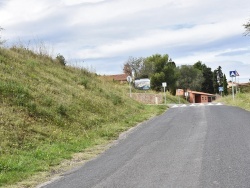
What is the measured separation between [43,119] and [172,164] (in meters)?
7.13

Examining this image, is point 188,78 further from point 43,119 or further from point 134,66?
point 43,119

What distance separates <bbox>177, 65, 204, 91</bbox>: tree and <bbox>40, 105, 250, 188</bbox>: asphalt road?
8868 centimetres

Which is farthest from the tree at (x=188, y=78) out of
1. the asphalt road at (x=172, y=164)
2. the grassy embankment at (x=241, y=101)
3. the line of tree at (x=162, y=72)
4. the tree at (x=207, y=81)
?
the asphalt road at (x=172, y=164)

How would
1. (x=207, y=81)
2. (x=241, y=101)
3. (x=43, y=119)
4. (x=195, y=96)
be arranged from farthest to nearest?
(x=207, y=81)
(x=195, y=96)
(x=241, y=101)
(x=43, y=119)

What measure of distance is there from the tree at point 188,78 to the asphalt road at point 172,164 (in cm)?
8868

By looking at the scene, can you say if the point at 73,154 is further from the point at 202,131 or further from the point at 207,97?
the point at 207,97

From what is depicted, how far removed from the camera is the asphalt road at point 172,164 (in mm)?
6715

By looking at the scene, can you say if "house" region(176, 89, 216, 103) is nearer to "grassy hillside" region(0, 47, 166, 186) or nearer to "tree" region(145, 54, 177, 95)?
"tree" region(145, 54, 177, 95)

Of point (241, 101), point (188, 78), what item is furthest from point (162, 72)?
point (241, 101)

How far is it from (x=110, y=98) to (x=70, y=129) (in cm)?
1119

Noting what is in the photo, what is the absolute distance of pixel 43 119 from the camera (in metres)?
14.0

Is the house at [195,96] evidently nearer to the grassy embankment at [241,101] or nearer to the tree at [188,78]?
the tree at [188,78]

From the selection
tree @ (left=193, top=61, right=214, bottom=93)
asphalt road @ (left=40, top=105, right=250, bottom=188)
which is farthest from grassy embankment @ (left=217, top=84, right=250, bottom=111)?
tree @ (left=193, top=61, right=214, bottom=93)

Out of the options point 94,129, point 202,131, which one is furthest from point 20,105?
point 202,131
